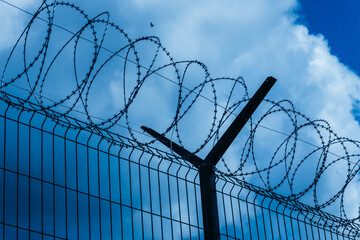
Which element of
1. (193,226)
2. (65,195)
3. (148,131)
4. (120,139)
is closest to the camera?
(65,195)

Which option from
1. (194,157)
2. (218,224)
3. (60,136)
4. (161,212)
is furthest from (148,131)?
(60,136)

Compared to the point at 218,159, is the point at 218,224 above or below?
below

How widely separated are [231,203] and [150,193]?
1844 millimetres

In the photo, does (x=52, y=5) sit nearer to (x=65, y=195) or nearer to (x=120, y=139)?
(x=120, y=139)

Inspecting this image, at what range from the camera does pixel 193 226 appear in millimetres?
9477

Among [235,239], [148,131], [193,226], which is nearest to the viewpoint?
[193,226]

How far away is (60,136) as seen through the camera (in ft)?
26.6

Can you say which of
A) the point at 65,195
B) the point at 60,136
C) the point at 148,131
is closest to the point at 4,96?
the point at 60,136

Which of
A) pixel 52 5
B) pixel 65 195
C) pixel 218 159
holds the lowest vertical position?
pixel 65 195

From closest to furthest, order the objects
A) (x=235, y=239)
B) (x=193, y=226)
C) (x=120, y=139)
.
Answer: (x=120, y=139) → (x=193, y=226) → (x=235, y=239)

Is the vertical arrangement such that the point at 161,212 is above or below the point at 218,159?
below

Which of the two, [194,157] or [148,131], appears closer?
[194,157]

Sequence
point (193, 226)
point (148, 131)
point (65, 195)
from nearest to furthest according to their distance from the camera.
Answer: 1. point (65, 195)
2. point (193, 226)
3. point (148, 131)

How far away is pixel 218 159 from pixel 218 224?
37.4 inches
